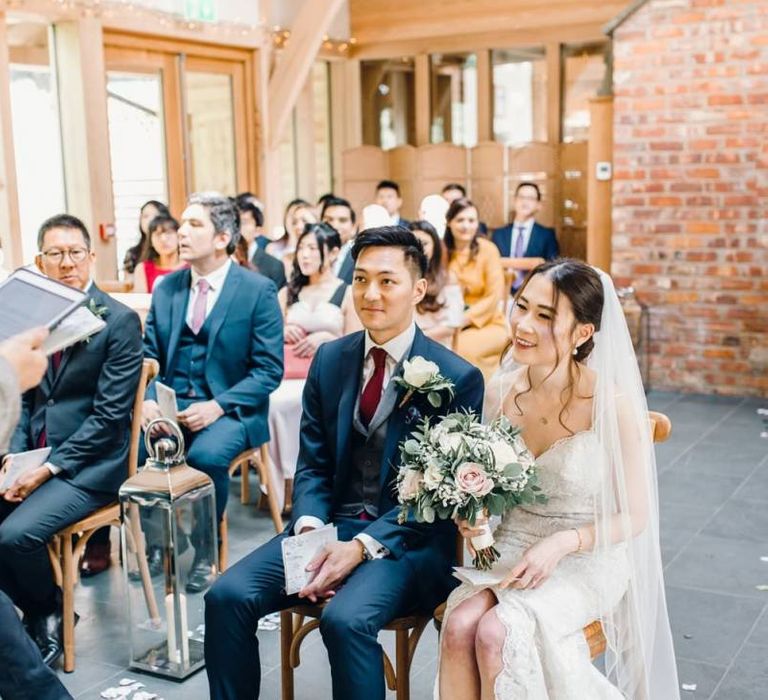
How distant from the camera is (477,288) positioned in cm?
598

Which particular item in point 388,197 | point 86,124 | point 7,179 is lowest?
point 388,197

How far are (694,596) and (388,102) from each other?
281 inches

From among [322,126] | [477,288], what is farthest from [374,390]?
[322,126]

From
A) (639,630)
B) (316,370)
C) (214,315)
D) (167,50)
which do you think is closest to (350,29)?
(167,50)

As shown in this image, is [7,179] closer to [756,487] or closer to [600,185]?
[600,185]

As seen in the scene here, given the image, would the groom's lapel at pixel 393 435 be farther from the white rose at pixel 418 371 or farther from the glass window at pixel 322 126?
the glass window at pixel 322 126

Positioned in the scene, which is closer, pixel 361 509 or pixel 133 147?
pixel 361 509

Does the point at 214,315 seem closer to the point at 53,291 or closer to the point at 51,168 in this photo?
the point at 53,291

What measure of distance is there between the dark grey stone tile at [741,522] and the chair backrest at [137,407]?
2364 mm

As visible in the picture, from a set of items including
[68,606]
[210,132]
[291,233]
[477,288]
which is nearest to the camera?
[68,606]

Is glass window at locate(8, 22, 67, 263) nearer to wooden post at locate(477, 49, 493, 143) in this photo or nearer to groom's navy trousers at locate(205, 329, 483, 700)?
wooden post at locate(477, 49, 493, 143)

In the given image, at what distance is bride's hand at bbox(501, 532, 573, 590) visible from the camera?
2360mm

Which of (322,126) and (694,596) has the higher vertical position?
(322,126)

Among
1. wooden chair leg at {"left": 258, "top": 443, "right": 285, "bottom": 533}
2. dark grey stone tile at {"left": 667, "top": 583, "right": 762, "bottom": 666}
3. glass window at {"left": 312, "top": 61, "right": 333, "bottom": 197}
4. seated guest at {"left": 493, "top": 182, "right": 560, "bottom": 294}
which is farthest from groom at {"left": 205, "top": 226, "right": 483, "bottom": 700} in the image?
glass window at {"left": 312, "top": 61, "right": 333, "bottom": 197}
